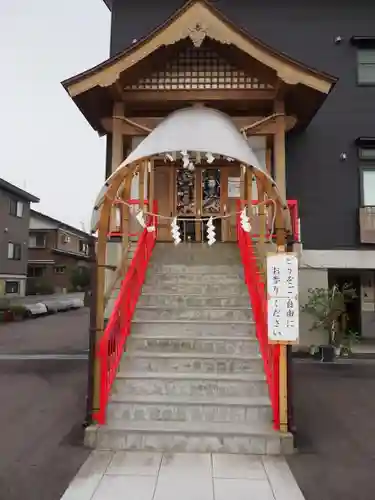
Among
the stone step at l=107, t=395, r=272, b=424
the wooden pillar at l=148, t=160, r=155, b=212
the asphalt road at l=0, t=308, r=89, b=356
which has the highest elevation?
the wooden pillar at l=148, t=160, r=155, b=212

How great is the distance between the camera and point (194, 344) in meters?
5.86

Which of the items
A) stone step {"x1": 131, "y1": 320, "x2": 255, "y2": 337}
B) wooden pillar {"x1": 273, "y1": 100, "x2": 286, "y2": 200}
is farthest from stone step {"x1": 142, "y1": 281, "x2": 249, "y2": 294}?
wooden pillar {"x1": 273, "y1": 100, "x2": 286, "y2": 200}

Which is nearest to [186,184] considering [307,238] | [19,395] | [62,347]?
[307,238]

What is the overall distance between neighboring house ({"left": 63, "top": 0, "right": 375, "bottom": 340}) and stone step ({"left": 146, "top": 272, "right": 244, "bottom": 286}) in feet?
6.82

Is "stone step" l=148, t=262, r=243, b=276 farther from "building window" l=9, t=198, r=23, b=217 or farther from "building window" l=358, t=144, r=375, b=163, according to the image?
"building window" l=9, t=198, r=23, b=217

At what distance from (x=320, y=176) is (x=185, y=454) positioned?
834cm

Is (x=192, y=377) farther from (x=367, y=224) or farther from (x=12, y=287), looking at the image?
(x=12, y=287)

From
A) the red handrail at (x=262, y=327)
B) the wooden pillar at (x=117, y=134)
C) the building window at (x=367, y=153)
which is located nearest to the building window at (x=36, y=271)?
the wooden pillar at (x=117, y=134)

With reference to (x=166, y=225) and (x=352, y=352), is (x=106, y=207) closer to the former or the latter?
(x=166, y=225)

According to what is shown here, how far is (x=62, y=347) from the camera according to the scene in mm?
11469

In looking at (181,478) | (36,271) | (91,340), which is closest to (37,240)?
(36,271)

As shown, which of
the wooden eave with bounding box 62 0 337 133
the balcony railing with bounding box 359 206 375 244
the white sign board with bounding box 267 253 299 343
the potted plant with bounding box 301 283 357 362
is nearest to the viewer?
the white sign board with bounding box 267 253 299 343

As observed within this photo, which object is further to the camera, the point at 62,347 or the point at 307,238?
the point at 62,347

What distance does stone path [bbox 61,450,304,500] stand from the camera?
3492mm
